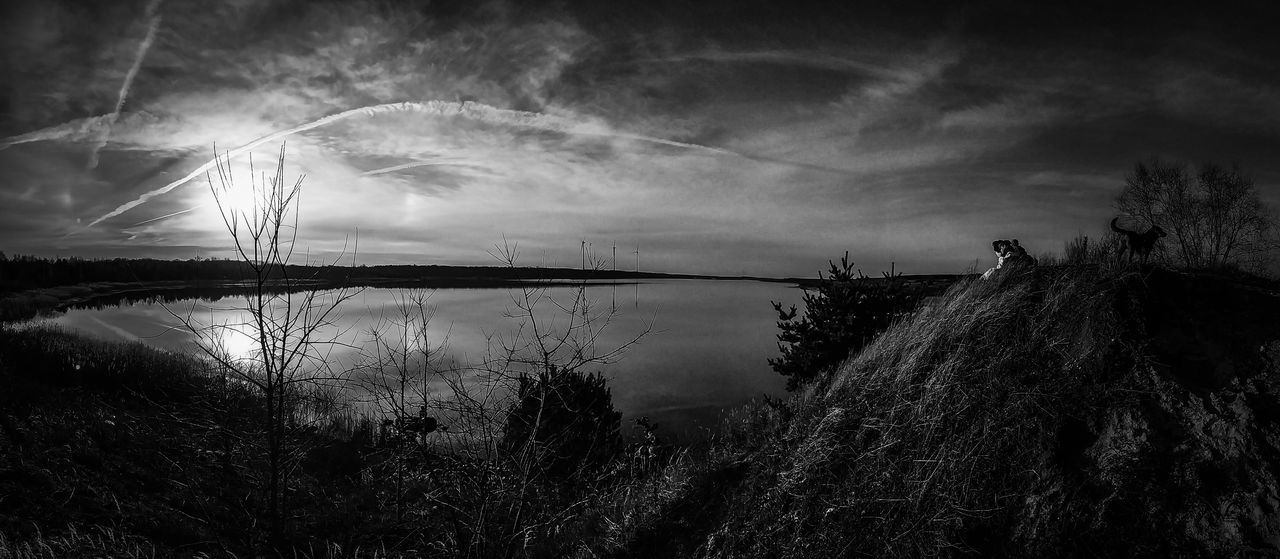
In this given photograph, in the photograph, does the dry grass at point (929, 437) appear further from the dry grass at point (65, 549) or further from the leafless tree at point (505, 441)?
the dry grass at point (65, 549)

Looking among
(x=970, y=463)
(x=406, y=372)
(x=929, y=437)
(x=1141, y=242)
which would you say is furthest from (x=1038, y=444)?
(x=406, y=372)

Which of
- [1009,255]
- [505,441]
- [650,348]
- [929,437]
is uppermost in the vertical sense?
[1009,255]

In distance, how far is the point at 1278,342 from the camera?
18.6 feet

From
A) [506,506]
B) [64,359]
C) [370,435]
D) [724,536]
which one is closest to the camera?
[724,536]

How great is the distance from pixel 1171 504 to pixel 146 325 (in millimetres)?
59726

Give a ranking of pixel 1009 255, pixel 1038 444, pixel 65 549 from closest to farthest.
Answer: pixel 1038 444 → pixel 65 549 → pixel 1009 255

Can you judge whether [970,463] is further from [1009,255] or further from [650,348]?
[650,348]

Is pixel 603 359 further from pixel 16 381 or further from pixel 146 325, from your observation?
pixel 146 325

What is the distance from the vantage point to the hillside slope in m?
4.73

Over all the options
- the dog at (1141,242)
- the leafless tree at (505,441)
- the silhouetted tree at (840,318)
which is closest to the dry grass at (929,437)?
the dog at (1141,242)

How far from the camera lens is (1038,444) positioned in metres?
5.39

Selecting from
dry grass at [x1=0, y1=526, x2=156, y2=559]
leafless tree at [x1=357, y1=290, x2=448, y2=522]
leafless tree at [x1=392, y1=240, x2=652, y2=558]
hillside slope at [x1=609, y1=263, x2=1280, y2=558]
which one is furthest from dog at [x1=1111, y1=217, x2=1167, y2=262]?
dry grass at [x1=0, y1=526, x2=156, y2=559]

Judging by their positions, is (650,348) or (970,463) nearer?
(970,463)

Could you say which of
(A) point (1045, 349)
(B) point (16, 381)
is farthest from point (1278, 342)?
(B) point (16, 381)
